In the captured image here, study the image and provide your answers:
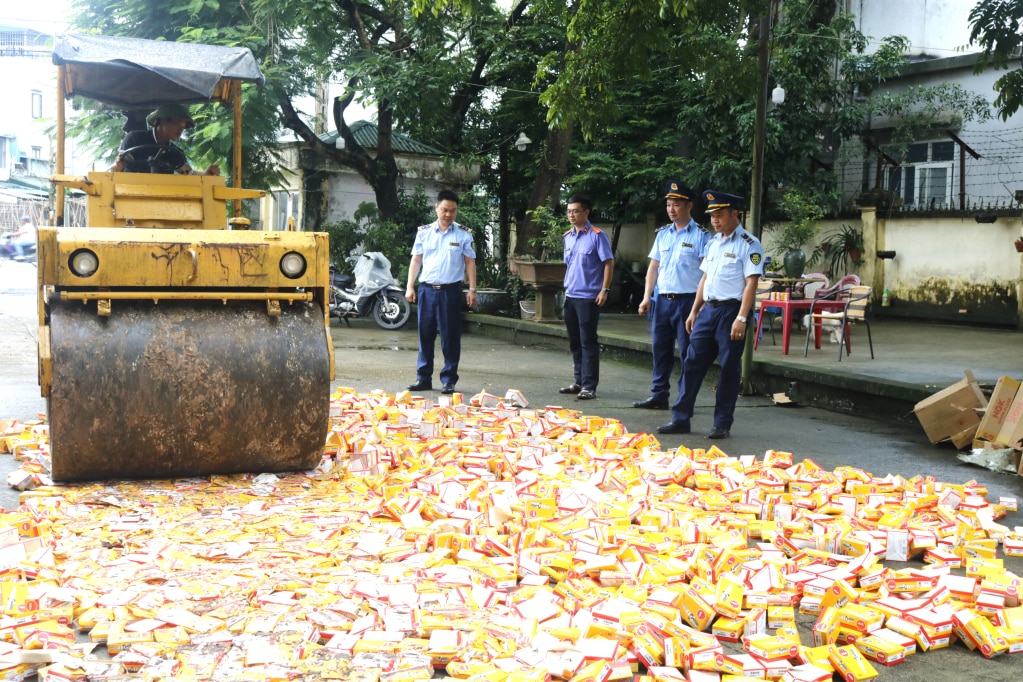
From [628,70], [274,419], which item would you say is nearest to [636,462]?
[274,419]

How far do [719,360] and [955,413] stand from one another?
5.61 ft

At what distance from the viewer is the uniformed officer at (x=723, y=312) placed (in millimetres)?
7738

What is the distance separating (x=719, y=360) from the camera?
7984mm

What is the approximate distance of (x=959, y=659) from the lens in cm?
372

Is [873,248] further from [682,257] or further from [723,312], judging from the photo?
[723,312]

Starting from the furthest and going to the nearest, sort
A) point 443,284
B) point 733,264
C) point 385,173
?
point 385,173 < point 443,284 < point 733,264

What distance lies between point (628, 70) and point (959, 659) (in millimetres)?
6524

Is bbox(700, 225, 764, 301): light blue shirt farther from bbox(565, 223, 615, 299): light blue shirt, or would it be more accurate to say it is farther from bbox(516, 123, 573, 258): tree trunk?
bbox(516, 123, 573, 258): tree trunk

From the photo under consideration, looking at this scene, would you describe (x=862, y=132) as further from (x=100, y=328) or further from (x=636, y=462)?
(x=100, y=328)

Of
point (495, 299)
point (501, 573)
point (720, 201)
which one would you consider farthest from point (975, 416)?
point (495, 299)

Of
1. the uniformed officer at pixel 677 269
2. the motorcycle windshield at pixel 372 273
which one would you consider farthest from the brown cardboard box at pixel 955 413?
the motorcycle windshield at pixel 372 273

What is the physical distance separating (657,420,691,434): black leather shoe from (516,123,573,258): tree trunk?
32.0 feet

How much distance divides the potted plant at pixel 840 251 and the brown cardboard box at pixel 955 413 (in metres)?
11.1

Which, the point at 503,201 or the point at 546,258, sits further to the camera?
the point at 503,201
